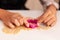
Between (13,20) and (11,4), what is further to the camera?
(11,4)

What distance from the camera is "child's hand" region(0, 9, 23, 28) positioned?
883 millimetres

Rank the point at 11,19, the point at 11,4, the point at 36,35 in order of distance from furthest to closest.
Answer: the point at 11,4 < the point at 11,19 < the point at 36,35

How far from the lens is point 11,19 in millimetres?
913

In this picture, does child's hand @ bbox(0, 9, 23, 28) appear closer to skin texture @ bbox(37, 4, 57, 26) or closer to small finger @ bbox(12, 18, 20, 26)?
small finger @ bbox(12, 18, 20, 26)

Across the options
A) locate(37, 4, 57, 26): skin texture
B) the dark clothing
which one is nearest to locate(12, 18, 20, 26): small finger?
locate(37, 4, 57, 26): skin texture

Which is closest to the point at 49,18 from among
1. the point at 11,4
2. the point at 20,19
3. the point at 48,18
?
the point at 48,18

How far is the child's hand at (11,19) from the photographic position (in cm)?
88

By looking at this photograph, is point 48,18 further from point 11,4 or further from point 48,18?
point 11,4

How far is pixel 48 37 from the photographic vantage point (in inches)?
31.5

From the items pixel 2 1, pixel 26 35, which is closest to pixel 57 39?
pixel 26 35

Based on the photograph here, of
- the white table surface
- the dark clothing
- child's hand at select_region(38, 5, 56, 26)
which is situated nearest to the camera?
the white table surface

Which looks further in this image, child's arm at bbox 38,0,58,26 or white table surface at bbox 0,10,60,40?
child's arm at bbox 38,0,58,26

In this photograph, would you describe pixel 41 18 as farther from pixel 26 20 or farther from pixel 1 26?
pixel 1 26

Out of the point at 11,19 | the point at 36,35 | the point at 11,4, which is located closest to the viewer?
the point at 36,35
